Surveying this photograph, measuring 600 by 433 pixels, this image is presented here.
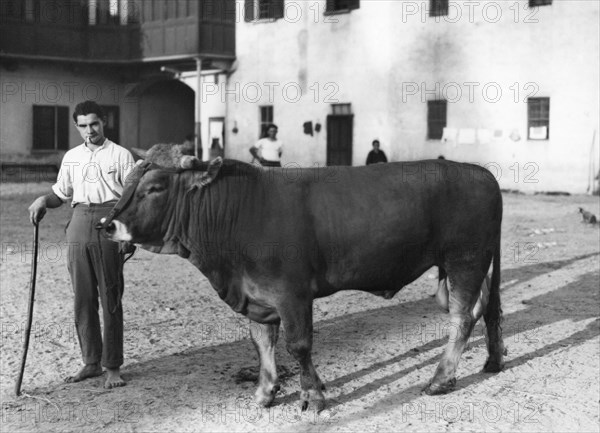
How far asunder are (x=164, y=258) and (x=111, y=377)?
596cm

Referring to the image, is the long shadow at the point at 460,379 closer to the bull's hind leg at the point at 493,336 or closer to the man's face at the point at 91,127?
the bull's hind leg at the point at 493,336

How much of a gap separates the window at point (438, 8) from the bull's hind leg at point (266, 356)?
19630 millimetres

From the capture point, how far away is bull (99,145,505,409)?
18.0 feet

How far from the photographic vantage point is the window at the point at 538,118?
22.8 metres

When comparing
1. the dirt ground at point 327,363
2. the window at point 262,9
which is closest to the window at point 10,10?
the window at point 262,9

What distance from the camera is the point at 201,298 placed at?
933 centimetres

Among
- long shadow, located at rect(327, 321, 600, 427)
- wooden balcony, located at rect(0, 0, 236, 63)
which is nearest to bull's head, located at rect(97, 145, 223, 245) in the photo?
long shadow, located at rect(327, 321, 600, 427)

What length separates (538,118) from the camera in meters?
22.9

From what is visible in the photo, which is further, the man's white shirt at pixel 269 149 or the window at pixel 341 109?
the window at pixel 341 109

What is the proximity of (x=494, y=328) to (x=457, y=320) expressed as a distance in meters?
0.53

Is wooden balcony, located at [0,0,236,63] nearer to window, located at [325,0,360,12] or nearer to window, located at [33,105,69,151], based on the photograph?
window, located at [33,105,69,151]

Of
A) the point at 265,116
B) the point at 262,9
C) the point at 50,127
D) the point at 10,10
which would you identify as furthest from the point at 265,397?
the point at 50,127

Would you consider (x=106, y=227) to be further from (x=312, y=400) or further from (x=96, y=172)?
(x=312, y=400)

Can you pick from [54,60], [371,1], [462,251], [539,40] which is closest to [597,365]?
[462,251]
